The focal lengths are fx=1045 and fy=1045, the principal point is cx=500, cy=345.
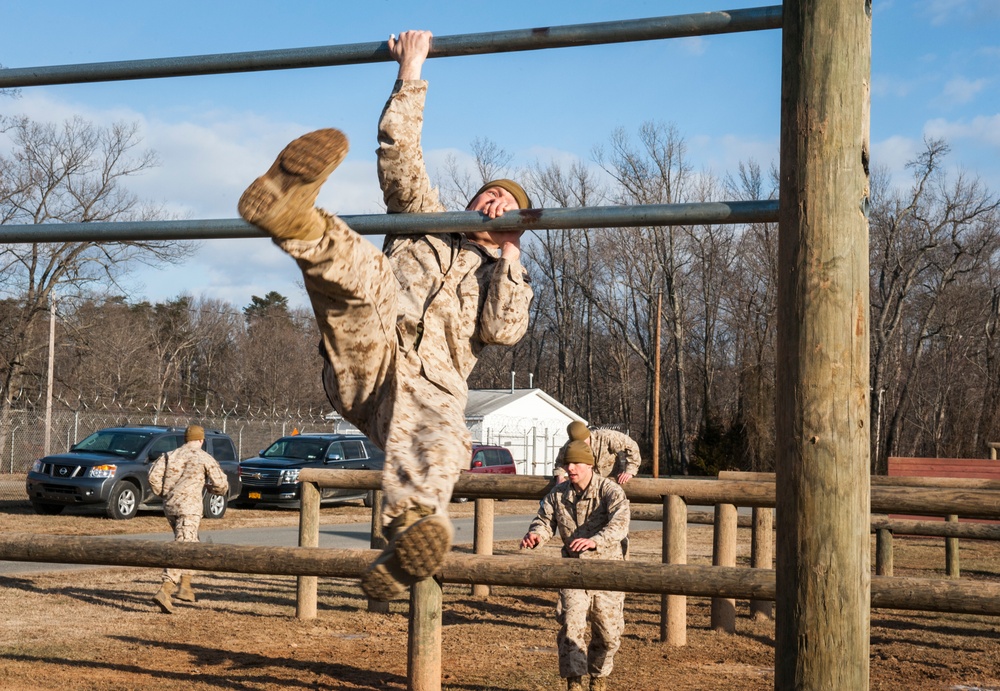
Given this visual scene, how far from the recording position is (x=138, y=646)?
8.02m

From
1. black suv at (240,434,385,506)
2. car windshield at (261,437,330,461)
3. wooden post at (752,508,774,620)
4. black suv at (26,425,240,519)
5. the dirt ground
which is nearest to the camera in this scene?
the dirt ground

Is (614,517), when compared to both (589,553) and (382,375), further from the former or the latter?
(382,375)

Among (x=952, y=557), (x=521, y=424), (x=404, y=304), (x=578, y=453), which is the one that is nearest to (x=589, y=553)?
(x=578, y=453)

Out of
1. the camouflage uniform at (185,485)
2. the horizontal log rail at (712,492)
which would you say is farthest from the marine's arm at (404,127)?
the camouflage uniform at (185,485)

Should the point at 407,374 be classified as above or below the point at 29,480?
above

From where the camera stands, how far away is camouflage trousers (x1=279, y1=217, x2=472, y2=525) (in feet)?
9.83

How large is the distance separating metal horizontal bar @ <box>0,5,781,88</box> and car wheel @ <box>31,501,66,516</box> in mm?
14565

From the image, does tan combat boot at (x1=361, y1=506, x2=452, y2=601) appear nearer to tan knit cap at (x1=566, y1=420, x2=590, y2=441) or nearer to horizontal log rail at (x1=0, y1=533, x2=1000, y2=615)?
horizontal log rail at (x1=0, y1=533, x2=1000, y2=615)

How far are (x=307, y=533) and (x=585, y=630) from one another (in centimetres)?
308

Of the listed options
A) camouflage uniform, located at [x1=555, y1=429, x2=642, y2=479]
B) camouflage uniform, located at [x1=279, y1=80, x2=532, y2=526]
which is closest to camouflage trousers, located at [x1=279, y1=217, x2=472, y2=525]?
camouflage uniform, located at [x1=279, y1=80, x2=532, y2=526]

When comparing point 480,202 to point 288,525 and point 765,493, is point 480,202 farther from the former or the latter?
point 288,525

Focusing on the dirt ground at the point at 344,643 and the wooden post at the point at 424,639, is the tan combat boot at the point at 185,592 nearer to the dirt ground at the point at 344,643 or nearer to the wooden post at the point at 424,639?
the dirt ground at the point at 344,643

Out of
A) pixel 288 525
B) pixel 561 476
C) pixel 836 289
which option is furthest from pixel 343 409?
pixel 288 525

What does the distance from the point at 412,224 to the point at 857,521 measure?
1.66 metres
